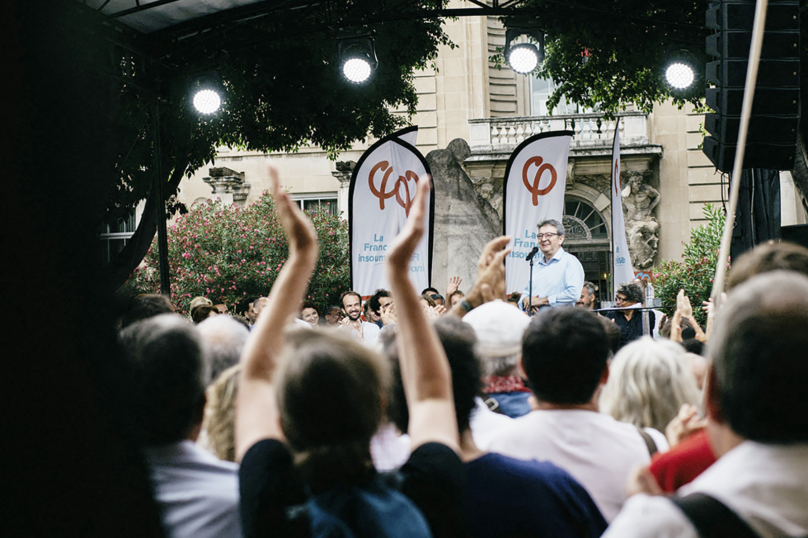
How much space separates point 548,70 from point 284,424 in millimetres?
9978

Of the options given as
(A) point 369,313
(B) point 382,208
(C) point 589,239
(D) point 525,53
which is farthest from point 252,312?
(C) point 589,239

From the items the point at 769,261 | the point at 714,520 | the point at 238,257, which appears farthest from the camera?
the point at 238,257

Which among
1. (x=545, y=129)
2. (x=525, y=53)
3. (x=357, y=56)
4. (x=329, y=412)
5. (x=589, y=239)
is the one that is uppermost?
(x=545, y=129)

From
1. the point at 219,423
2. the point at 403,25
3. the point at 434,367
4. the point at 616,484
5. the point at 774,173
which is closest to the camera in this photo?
the point at 434,367

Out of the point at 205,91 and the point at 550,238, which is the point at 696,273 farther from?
the point at 205,91

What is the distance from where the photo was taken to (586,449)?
6.88 ft

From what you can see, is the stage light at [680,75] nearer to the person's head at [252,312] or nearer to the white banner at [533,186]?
the white banner at [533,186]

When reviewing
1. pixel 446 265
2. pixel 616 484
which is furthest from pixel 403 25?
pixel 616 484

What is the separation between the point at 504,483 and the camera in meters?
1.71

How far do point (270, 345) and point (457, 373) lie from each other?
56 cm

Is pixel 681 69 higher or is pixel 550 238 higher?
pixel 681 69

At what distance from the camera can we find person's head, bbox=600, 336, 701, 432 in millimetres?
2482

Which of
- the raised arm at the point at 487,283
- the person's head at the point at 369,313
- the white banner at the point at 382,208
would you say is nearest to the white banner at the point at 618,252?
the white banner at the point at 382,208

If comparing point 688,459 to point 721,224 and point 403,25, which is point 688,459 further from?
point 721,224
